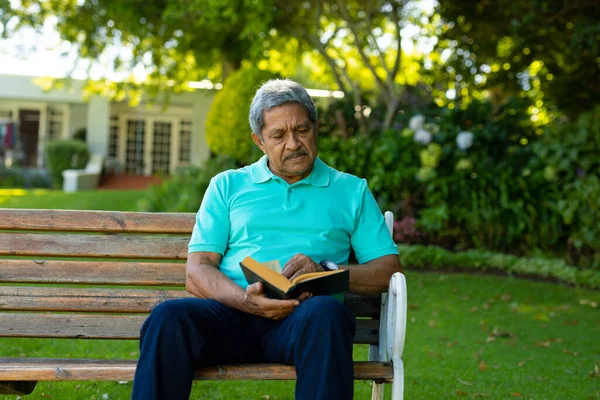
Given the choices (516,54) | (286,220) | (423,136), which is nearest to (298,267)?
(286,220)

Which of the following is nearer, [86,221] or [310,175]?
[310,175]

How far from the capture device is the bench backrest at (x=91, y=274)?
140 inches

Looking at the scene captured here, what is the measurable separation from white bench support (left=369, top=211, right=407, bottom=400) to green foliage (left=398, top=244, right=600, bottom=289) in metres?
5.58

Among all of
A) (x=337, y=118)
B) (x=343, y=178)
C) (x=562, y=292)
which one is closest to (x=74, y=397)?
(x=343, y=178)

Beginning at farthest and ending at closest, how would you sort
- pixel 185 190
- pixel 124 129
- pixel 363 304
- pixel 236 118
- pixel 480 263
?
pixel 124 129 < pixel 236 118 < pixel 185 190 < pixel 480 263 < pixel 363 304

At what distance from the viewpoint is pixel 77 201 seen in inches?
544

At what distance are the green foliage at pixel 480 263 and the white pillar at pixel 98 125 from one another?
16925 mm

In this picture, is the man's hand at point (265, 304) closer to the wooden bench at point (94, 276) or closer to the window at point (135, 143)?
the wooden bench at point (94, 276)

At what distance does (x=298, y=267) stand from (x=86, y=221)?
109 centimetres

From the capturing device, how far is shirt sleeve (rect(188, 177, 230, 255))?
3.37m

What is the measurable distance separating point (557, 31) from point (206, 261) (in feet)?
33.8

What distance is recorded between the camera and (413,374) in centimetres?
511

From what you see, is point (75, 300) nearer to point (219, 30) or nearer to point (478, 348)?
point (478, 348)

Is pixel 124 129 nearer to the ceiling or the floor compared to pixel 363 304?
nearer to the ceiling
